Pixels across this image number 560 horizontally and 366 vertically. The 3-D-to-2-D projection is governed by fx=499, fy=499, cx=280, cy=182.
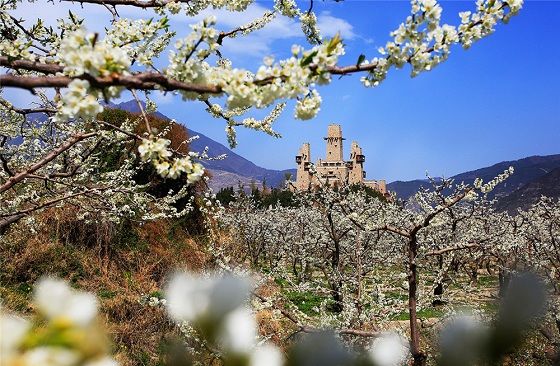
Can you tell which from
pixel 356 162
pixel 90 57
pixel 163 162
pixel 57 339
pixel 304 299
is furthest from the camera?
pixel 356 162

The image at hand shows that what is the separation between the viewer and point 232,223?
2288 centimetres

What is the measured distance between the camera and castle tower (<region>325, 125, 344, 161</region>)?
330 feet

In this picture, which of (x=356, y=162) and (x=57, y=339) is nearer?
(x=57, y=339)

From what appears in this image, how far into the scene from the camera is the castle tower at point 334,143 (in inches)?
3959

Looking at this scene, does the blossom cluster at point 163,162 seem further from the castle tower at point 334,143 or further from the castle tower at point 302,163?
the castle tower at point 334,143

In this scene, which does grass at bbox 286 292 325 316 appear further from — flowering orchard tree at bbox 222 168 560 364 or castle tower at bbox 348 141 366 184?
castle tower at bbox 348 141 366 184

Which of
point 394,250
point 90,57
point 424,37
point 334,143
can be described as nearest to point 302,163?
point 334,143

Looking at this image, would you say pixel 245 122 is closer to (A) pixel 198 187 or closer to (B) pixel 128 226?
(B) pixel 128 226

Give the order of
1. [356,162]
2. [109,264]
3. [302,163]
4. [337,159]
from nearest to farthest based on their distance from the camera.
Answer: [109,264] < [302,163] < [356,162] < [337,159]

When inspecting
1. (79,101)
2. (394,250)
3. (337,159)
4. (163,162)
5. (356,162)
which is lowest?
(394,250)

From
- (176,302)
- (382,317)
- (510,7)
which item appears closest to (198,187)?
(382,317)

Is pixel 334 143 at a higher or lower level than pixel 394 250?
higher

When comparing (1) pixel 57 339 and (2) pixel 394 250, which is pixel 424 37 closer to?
(1) pixel 57 339

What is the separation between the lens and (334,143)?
101 meters
